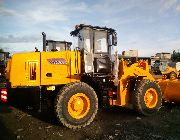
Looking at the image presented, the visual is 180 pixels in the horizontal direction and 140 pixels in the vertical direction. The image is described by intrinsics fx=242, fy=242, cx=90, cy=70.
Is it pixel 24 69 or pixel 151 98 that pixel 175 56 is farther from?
pixel 24 69

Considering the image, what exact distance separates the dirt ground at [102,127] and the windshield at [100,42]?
2.22 metres

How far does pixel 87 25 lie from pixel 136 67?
227cm

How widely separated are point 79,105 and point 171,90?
13.4 ft

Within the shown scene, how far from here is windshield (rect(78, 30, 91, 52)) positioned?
25.3 ft

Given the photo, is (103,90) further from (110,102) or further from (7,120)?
(7,120)

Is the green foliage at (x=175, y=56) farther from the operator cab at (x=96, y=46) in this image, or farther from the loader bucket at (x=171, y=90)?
the operator cab at (x=96, y=46)

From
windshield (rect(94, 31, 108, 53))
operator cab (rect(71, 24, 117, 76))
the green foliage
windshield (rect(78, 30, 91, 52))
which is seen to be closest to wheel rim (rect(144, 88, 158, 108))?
operator cab (rect(71, 24, 117, 76))

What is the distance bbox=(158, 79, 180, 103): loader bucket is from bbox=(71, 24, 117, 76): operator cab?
2733 millimetres

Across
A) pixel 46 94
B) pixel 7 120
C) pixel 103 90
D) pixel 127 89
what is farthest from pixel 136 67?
pixel 7 120

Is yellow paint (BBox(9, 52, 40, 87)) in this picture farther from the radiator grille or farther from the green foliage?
the green foliage

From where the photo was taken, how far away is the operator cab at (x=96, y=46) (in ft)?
24.8

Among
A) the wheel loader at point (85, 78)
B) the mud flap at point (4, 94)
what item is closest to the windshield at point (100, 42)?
the wheel loader at point (85, 78)

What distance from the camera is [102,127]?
6.73 metres

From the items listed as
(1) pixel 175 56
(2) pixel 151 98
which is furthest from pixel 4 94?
(1) pixel 175 56
